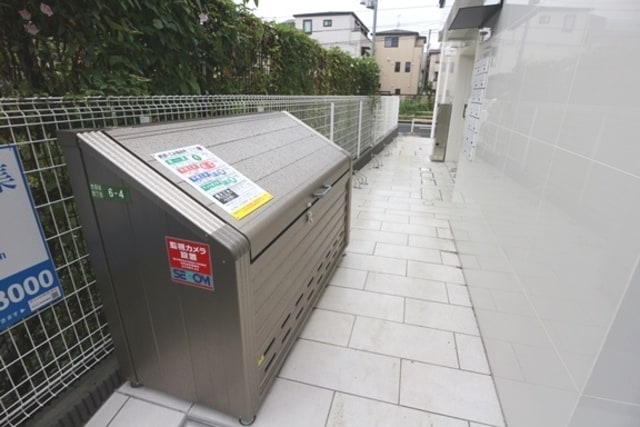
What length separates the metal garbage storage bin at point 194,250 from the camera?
115 cm

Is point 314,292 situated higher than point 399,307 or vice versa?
point 314,292

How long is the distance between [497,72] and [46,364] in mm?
3170

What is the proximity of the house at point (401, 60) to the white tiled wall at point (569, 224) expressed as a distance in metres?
28.8

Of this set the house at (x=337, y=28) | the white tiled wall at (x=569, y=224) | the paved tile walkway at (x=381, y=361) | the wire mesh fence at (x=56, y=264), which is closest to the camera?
the white tiled wall at (x=569, y=224)

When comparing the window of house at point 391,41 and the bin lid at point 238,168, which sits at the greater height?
the window of house at point 391,41

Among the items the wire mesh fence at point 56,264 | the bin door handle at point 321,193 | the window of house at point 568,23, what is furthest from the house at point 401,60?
the wire mesh fence at point 56,264

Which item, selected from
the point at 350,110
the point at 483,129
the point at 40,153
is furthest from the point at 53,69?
the point at 350,110

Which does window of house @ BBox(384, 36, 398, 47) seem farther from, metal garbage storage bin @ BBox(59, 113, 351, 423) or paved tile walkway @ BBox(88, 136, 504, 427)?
metal garbage storage bin @ BBox(59, 113, 351, 423)

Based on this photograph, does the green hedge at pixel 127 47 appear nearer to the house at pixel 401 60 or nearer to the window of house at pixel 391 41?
the house at pixel 401 60

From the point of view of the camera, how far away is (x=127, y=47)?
1553mm

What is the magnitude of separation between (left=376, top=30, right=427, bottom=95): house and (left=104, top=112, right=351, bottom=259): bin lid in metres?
28.8

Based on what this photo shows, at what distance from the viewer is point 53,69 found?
137 cm

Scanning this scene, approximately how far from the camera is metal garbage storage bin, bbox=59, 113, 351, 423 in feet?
3.78

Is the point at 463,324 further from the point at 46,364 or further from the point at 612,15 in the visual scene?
the point at 46,364
